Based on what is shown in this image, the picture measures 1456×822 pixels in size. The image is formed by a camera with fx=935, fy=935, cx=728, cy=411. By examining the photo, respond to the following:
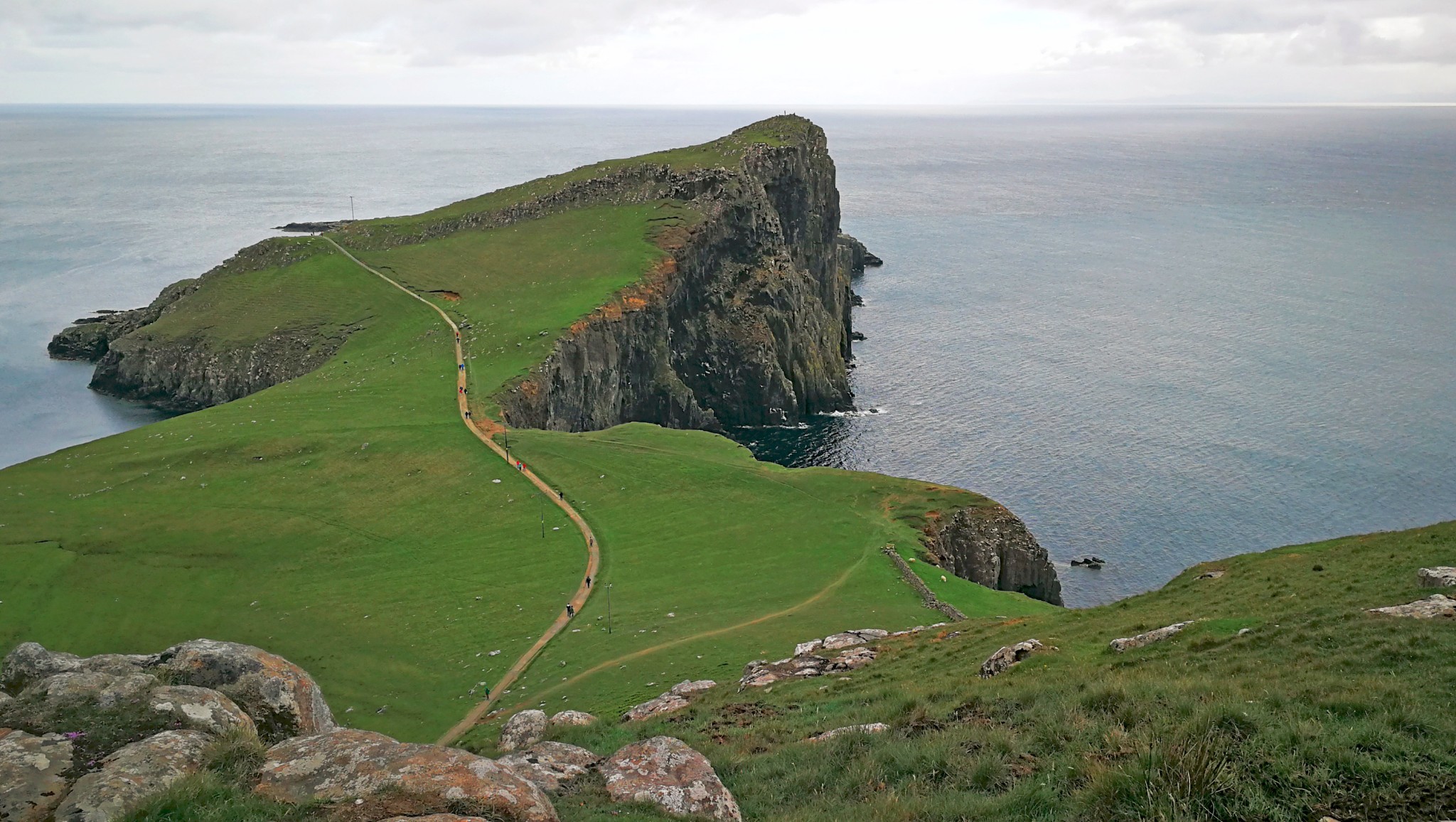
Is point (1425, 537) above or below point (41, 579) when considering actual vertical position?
above

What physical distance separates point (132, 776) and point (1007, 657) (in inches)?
836

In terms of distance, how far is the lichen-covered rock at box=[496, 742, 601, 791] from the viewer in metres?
17.0

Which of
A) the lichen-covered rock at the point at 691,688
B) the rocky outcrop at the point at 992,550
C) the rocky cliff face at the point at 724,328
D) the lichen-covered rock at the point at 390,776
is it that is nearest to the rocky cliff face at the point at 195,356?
the rocky cliff face at the point at 724,328

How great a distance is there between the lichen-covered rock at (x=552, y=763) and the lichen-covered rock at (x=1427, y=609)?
19569mm

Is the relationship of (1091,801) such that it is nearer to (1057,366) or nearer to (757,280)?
(757,280)

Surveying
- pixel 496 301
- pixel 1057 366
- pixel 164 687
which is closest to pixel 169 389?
pixel 496 301

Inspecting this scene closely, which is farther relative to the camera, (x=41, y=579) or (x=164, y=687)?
(x=41, y=579)

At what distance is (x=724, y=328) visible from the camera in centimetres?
10956

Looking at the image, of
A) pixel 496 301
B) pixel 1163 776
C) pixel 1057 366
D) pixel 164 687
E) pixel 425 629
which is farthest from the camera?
pixel 1057 366

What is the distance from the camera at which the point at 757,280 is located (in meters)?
113

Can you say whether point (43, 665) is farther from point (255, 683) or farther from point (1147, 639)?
point (1147, 639)

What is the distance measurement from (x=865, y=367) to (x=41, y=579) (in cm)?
9684

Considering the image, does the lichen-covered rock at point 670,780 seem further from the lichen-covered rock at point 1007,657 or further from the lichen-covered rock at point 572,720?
the lichen-covered rock at point 1007,657

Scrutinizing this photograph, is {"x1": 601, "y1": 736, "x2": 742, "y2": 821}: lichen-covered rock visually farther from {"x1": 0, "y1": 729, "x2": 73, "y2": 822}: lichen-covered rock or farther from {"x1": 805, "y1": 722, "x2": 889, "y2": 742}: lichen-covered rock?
{"x1": 0, "y1": 729, "x2": 73, "y2": 822}: lichen-covered rock
